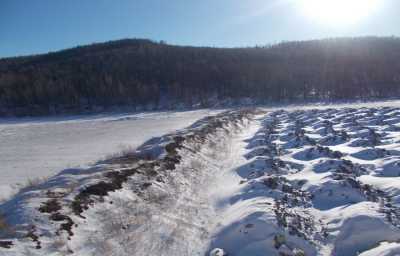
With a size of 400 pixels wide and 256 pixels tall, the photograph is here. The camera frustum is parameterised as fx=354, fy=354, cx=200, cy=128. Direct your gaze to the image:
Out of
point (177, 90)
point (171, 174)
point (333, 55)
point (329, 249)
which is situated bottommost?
point (329, 249)

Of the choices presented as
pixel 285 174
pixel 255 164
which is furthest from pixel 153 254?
pixel 255 164

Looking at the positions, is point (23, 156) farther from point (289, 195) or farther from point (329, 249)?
point (329, 249)

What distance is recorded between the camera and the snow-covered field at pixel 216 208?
756 centimetres

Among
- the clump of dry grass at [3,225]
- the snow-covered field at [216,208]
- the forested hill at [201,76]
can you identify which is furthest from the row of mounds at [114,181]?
the forested hill at [201,76]

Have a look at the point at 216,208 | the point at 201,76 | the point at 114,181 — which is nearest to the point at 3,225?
the point at 114,181

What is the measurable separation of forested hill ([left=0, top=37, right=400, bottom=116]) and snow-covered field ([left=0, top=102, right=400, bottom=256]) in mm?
73364

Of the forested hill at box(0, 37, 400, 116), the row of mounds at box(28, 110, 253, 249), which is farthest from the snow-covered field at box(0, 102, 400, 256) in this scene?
the forested hill at box(0, 37, 400, 116)

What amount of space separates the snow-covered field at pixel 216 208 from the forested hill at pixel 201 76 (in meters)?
73.4

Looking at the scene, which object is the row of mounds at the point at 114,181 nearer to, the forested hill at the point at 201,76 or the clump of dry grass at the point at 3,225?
the clump of dry grass at the point at 3,225

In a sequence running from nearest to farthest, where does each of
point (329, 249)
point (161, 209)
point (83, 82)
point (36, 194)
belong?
point (329, 249) < point (36, 194) < point (161, 209) < point (83, 82)

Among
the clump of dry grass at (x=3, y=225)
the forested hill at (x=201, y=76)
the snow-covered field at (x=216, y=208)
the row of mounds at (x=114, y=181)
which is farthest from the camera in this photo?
the forested hill at (x=201, y=76)

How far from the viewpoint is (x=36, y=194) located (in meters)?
9.49

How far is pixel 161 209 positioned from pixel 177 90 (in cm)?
8950

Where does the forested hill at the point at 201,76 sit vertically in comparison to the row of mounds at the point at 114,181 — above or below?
above
